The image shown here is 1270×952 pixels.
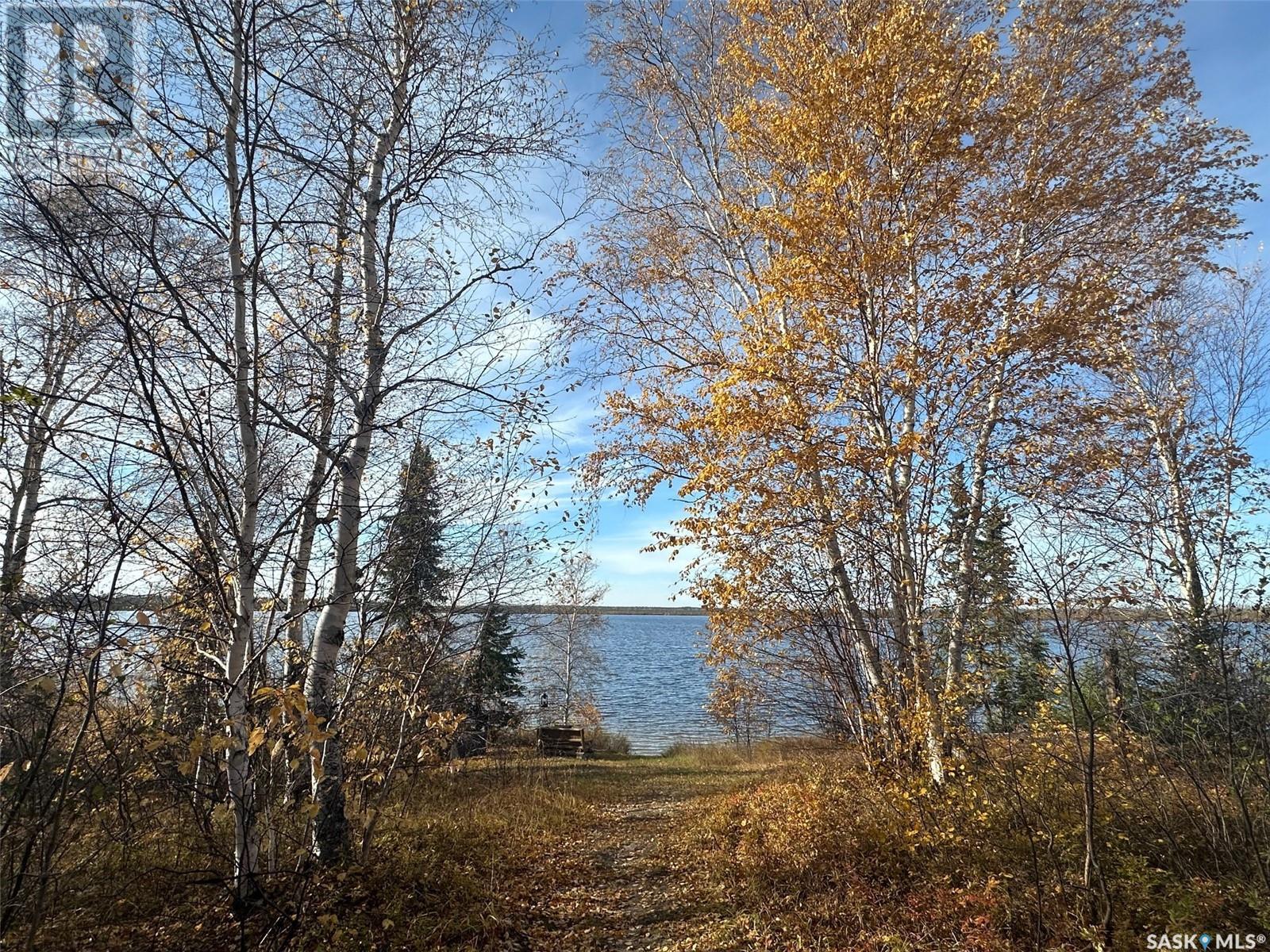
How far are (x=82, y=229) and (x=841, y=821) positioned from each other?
25.3ft

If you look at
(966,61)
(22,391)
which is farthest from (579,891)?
(966,61)

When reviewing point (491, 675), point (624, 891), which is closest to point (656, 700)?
point (491, 675)

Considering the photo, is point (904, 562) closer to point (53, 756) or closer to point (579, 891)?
point (579, 891)

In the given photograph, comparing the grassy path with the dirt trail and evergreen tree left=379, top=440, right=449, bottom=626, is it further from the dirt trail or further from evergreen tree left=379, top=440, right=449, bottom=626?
evergreen tree left=379, top=440, right=449, bottom=626

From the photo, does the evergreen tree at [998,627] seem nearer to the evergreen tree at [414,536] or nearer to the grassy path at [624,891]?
the grassy path at [624,891]

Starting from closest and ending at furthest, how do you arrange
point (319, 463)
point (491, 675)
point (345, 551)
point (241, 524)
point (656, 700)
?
point (241, 524) < point (345, 551) < point (319, 463) < point (491, 675) < point (656, 700)

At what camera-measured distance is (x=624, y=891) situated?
5.83 meters

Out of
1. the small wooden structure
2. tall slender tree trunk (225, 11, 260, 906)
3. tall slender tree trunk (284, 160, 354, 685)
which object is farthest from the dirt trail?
the small wooden structure

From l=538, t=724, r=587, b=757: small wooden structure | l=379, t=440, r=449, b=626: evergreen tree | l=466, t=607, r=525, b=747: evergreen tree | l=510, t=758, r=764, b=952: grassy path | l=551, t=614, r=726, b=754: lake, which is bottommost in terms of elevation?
l=551, t=614, r=726, b=754: lake

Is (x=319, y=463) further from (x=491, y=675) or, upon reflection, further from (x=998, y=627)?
(x=491, y=675)

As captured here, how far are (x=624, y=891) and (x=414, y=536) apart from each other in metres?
4.11

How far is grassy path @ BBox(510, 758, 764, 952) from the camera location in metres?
4.77

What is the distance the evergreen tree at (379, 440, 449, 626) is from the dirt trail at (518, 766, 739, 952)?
9.86 ft

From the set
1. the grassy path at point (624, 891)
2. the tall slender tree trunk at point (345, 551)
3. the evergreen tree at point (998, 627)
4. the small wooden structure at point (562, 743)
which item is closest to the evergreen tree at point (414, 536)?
the tall slender tree trunk at point (345, 551)
